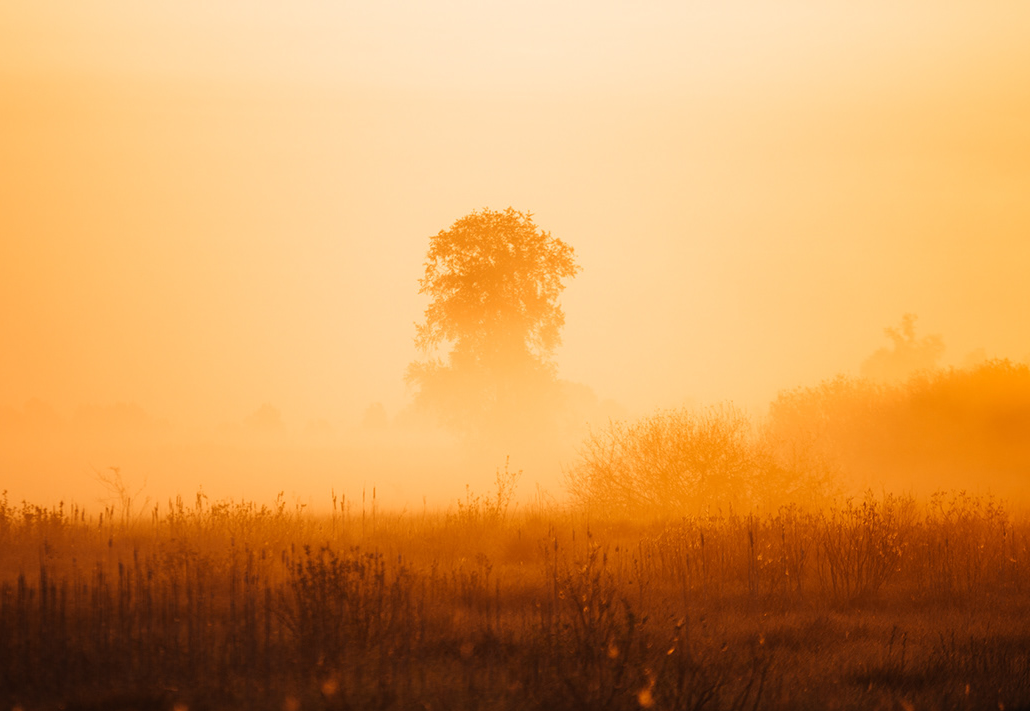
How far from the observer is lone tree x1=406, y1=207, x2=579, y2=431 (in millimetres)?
29875

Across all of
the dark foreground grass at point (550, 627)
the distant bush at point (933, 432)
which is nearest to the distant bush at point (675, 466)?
the dark foreground grass at point (550, 627)

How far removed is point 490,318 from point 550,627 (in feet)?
74.4

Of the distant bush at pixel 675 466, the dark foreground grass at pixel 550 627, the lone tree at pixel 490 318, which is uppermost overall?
the lone tree at pixel 490 318

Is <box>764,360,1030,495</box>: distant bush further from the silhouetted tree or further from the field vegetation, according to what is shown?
the silhouetted tree

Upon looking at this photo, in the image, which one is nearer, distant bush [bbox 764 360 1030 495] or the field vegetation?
the field vegetation

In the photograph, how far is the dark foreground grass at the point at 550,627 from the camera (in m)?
6.22

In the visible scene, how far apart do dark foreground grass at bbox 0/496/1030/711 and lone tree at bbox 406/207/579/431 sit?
17028mm

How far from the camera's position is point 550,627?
762cm

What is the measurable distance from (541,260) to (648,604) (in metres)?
21.8

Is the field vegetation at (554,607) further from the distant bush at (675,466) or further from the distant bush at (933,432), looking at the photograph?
the distant bush at (933,432)

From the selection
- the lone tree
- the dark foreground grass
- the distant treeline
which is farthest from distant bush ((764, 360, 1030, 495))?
the dark foreground grass

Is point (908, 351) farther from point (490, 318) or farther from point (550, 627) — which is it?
point (550, 627)

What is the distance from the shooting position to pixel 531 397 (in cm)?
3072

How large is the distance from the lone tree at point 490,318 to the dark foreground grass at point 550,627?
55.9 ft
